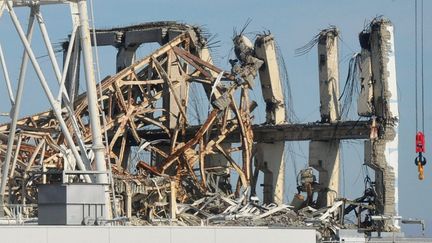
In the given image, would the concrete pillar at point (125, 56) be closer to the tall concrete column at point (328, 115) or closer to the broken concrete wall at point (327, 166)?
the tall concrete column at point (328, 115)

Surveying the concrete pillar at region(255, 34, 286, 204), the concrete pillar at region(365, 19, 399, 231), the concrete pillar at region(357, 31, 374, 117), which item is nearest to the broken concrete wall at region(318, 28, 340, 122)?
the concrete pillar at region(357, 31, 374, 117)

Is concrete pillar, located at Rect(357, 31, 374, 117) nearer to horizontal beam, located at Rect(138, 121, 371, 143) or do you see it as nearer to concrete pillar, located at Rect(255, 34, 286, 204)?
horizontal beam, located at Rect(138, 121, 371, 143)

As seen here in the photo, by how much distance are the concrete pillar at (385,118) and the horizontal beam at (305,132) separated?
1.20 metres

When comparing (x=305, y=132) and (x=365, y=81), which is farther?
(x=305, y=132)

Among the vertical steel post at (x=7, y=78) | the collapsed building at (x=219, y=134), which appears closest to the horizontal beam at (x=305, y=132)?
the collapsed building at (x=219, y=134)

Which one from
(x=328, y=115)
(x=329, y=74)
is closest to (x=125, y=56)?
(x=329, y=74)

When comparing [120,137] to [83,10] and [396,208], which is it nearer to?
[396,208]

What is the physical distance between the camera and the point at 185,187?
79.9 meters

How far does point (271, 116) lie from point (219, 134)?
12.6ft

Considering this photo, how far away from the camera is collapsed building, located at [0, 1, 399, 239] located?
74.1 metres

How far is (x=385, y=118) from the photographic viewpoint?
78.9 meters

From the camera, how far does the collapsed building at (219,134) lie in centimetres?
7412

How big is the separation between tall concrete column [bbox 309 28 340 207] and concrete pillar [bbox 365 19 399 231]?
130 inches

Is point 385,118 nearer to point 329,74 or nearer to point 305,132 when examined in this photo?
point 305,132
